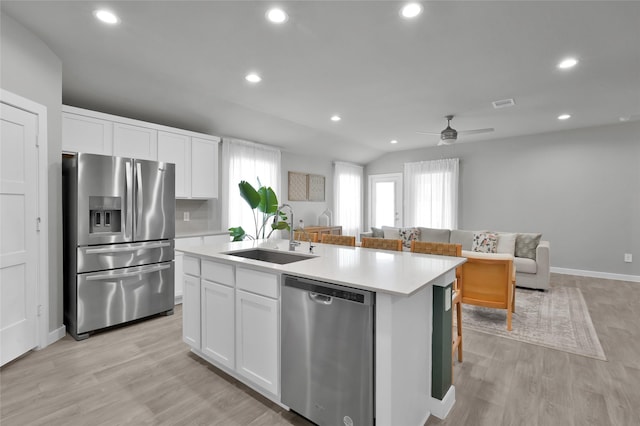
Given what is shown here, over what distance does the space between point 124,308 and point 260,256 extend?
1664mm

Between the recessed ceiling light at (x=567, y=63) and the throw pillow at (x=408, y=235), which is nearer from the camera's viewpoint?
the recessed ceiling light at (x=567, y=63)

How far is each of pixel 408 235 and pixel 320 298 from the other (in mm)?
4358

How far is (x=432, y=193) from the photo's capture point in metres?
7.07

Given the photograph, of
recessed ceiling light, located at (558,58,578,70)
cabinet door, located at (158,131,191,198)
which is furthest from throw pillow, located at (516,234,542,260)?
cabinet door, located at (158,131,191,198)

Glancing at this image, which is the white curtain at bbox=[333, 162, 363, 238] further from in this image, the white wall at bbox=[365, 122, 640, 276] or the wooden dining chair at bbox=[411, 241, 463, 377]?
the wooden dining chair at bbox=[411, 241, 463, 377]

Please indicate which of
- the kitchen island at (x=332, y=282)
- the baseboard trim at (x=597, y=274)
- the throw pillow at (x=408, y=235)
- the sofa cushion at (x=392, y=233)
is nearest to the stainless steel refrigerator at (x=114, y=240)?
the kitchen island at (x=332, y=282)

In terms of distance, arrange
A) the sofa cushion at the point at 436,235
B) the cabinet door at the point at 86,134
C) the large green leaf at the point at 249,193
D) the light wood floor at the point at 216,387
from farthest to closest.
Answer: the sofa cushion at the point at 436,235 < the large green leaf at the point at 249,193 < the cabinet door at the point at 86,134 < the light wood floor at the point at 216,387

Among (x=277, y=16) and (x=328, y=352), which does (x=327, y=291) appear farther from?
(x=277, y=16)

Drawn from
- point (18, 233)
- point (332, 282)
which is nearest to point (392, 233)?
point (332, 282)

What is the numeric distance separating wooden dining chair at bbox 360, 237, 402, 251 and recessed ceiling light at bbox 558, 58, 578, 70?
2394 millimetres

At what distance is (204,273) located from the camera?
2.39 m

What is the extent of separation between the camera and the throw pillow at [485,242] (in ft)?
15.8

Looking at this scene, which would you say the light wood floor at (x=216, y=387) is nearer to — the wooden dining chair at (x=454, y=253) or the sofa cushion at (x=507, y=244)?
the wooden dining chair at (x=454, y=253)

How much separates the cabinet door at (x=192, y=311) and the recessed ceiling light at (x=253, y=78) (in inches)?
87.1
